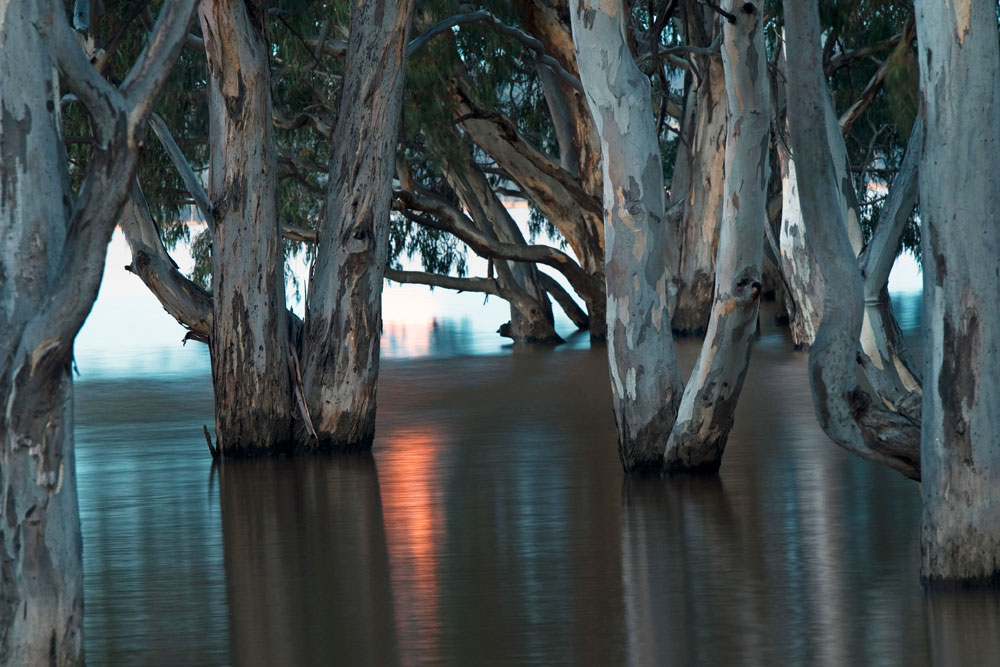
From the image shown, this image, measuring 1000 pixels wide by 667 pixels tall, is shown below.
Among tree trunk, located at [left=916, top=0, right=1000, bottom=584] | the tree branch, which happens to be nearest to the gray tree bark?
the tree branch

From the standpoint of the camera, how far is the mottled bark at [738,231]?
7.20m

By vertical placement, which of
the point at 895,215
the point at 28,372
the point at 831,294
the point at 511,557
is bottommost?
the point at 511,557

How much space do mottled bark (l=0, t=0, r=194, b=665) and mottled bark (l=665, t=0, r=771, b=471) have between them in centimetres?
370

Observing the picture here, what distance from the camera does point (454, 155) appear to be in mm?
15242

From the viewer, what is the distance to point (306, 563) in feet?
20.2

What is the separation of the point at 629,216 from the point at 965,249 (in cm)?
276

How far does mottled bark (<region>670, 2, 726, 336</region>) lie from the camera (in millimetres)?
16500

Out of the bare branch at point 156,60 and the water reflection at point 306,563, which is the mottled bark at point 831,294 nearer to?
the water reflection at point 306,563

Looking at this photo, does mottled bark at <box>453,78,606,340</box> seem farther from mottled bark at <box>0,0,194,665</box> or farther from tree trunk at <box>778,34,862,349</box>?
mottled bark at <box>0,0,194,665</box>

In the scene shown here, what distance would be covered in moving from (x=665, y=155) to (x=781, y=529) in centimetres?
1637

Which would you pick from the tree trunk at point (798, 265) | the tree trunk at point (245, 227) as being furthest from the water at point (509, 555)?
the tree trunk at point (798, 265)

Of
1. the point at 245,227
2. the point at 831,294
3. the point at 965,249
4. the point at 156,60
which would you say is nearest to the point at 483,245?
the point at 245,227

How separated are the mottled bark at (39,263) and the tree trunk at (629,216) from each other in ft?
11.6

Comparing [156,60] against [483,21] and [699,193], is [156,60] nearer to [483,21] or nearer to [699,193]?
[483,21]
